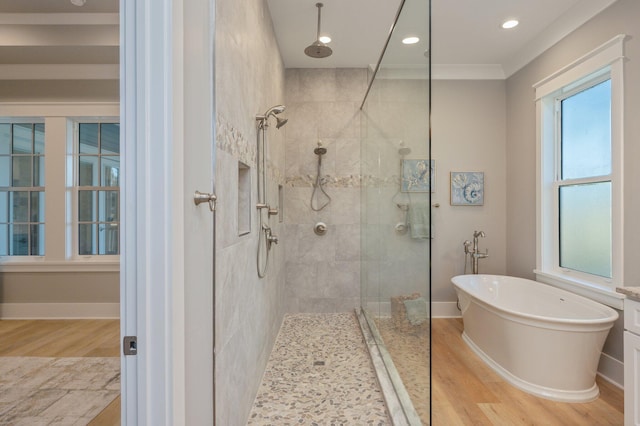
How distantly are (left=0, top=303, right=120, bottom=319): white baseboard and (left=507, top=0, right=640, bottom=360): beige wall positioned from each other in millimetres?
4305

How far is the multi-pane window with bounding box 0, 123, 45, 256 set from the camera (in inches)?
Result: 133

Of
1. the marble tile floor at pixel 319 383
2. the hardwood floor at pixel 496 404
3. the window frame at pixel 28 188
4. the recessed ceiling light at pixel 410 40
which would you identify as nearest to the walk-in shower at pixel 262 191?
the marble tile floor at pixel 319 383

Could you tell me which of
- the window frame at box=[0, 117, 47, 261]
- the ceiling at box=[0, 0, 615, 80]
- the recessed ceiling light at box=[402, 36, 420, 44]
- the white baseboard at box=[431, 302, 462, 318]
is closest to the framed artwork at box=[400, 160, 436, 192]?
the recessed ceiling light at box=[402, 36, 420, 44]

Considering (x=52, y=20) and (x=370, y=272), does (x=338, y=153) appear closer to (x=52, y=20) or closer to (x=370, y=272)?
(x=370, y=272)

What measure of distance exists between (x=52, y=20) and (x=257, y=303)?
2.77 metres

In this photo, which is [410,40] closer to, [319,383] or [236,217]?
[236,217]

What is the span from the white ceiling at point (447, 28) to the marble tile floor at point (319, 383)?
2.03 m


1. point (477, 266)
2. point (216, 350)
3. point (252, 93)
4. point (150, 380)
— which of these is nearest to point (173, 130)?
point (150, 380)

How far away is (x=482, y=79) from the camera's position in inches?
142

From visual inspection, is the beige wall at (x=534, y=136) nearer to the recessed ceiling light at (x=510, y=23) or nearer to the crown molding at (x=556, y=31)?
the crown molding at (x=556, y=31)

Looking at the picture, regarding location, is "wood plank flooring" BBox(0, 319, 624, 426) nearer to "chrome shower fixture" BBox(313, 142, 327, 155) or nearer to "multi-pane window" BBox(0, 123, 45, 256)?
"multi-pane window" BBox(0, 123, 45, 256)

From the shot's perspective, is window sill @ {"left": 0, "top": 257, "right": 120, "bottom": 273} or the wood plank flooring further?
window sill @ {"left": 0, "top": 257, "right": 120, "bottom": 273}

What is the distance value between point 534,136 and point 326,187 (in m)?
2.15

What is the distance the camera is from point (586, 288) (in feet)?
8.11
